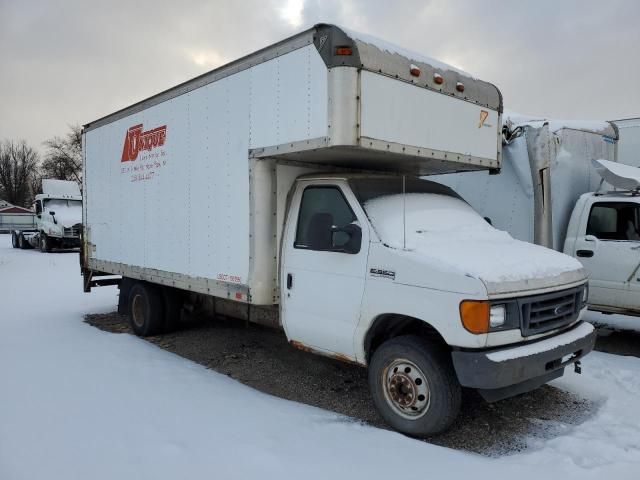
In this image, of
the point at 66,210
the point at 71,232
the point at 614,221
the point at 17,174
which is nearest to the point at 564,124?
the point at 614,221

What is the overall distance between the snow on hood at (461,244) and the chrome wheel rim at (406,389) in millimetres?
917

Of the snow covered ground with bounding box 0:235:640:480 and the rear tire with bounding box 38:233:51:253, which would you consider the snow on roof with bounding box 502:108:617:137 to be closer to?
the snow covered ground with bounding box 0:235:640:480

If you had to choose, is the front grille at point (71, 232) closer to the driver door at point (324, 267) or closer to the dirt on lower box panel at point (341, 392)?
the dirt on lower box panel at point (341, 392)

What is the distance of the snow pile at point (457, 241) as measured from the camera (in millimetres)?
3834

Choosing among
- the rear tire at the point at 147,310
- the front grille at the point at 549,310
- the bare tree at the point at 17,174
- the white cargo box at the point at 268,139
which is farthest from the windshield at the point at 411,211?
the bare tree at the point at 17,174

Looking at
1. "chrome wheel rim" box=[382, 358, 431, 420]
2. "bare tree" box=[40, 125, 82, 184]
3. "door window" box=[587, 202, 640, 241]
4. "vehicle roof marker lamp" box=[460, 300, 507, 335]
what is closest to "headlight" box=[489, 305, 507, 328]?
"vehicle roof marker lamp" box=[460, 300, 507, 335]

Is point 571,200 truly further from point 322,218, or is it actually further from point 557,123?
point 322,218

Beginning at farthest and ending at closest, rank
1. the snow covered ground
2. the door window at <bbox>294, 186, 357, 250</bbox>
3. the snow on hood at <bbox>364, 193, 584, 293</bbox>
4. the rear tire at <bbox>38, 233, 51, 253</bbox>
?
the rear tire at <bbox>38, 233, 51, 253</bbox>, the door window at <bbox>294, 186, 357, 250</bbox>, the snow on hood at <bbox>364, 193, 584, 293</bbox>, the snow covered ground

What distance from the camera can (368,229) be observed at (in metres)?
4.33

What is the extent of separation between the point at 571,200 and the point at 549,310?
412 centimetres

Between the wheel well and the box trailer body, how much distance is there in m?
7.23

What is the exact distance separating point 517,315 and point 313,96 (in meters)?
2.53

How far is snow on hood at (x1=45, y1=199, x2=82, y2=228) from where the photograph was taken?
75.0ft

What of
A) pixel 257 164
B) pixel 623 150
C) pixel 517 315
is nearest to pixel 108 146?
pixel 257 164
